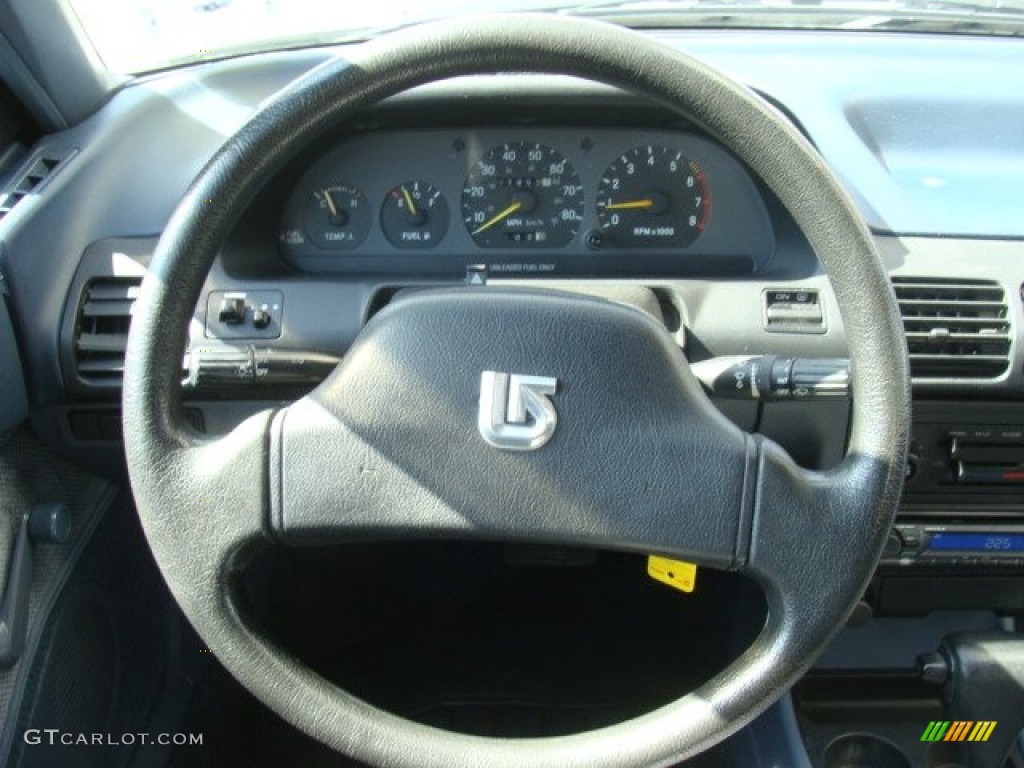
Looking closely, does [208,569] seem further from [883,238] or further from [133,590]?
[883,238]

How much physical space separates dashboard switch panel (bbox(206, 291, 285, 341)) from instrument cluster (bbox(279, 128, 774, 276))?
224mm

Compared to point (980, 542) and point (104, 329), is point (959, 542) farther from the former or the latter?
point (104, 329)

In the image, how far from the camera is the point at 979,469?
1.74 m

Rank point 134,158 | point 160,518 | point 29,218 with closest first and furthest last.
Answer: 1. point 160,518
2. point 29,218
3. point 134,158

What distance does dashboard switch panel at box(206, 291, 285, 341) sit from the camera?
1.70 m

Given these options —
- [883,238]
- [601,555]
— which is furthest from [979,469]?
[601,555]

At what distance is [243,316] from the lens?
1708mm

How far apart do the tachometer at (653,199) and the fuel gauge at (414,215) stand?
0.28 m

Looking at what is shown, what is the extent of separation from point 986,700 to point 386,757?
119cm

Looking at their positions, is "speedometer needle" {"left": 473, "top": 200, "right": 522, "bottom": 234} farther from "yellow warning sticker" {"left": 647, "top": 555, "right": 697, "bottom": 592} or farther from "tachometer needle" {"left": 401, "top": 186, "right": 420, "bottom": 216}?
"yellow warning sticker" {"left": 647, "top": 555, "right": 697, "bottom": 592}

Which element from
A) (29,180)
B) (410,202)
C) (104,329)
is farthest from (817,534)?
(29,180)

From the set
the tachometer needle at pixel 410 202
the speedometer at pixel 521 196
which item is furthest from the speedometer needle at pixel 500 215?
the tachometer needle at pixel 410 202

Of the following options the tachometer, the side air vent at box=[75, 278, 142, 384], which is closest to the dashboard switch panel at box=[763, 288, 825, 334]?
the tachometer

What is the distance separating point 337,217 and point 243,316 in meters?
0.28
